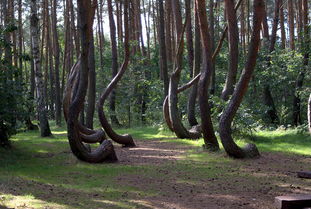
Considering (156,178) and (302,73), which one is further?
(302,73)

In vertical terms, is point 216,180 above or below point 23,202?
below

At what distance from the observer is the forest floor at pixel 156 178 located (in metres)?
7.20

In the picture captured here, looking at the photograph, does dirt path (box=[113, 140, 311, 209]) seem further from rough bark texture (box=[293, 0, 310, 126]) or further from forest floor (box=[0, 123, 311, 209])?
rough bark texture (box=[293, 0, 310, 126])

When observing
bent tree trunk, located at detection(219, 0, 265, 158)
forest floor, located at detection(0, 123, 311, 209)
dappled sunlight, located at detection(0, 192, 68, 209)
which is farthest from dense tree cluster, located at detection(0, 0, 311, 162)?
dappled sunlight, located at detection(0, 192, 68, 209)

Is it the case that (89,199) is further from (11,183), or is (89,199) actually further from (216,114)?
(216,114)

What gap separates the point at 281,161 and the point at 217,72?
14.7m

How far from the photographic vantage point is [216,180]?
9078 mm

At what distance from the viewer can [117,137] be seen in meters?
15.1

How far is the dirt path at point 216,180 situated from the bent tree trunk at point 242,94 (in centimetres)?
34

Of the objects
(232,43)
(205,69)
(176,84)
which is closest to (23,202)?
(205,69)

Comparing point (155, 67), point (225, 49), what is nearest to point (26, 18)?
point (155, 67)

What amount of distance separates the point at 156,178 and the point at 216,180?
133 centimetres

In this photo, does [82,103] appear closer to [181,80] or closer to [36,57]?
[36,57]

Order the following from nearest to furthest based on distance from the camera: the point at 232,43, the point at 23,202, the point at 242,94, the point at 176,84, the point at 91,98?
the point at 23,202
the point at 242,94
the point at 232,43
the point at 176,84
the point at 91,98
